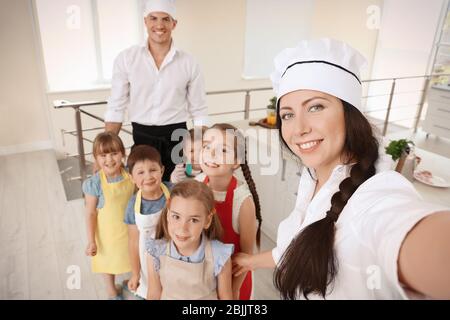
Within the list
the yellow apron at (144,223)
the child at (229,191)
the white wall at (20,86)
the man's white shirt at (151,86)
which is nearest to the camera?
the child at (229,191)

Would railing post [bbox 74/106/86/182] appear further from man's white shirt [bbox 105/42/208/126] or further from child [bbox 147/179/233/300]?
child [bbox 147/179/233/300]

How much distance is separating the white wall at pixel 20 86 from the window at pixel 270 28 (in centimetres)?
283

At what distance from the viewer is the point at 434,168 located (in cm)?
207

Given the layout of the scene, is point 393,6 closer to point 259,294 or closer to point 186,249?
point 259,294

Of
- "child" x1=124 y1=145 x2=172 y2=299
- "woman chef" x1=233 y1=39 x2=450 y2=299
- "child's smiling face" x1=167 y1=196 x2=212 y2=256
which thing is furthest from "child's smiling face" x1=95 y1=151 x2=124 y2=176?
"woman chef" x1=233 y1=39 x2=450 y2=299

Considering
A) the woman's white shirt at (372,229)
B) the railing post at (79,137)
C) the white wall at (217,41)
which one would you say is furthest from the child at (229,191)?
the white wall at (217,41)

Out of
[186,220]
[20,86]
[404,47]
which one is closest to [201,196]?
[186,220]

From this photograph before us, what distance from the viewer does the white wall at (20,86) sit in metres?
3.70

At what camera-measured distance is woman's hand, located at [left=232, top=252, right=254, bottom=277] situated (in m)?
1.12

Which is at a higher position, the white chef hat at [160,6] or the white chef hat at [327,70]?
the white chef hat at [160,6]

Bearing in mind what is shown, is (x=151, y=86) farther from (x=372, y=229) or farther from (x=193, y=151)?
(x=372, y=229)

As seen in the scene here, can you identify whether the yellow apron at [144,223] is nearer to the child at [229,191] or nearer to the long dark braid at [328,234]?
the child at [229,191]

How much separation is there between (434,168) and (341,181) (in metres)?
1.64
